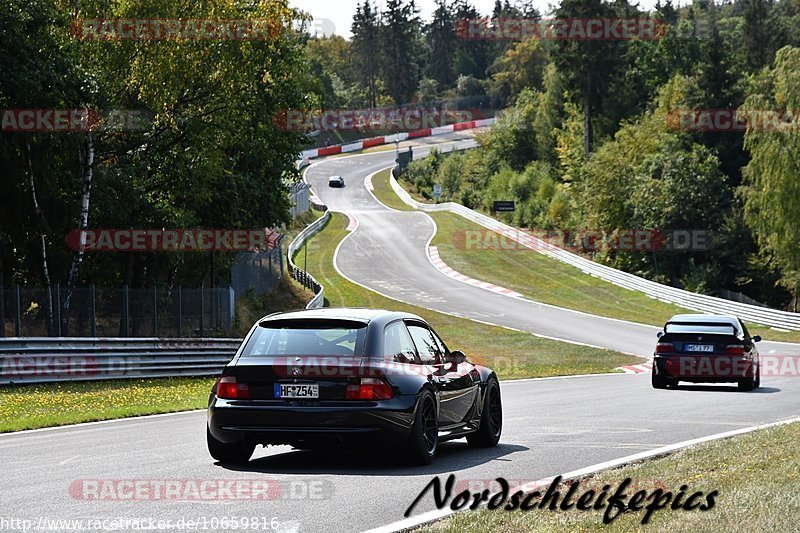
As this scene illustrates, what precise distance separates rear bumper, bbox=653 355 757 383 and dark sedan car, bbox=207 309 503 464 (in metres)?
12.8

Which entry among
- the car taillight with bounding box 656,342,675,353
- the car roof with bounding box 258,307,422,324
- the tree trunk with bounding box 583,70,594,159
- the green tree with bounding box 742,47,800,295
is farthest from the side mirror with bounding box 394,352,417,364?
the tree trunk with bounding box 583,70,594,159

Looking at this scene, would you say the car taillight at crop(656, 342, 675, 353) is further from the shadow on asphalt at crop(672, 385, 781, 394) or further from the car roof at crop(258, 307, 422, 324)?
the car roof at crop(258, 307, 422, 324)

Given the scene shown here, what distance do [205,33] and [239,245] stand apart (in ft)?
32.9

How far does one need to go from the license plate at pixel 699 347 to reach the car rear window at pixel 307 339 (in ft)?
44.8

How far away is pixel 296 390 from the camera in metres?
10.6

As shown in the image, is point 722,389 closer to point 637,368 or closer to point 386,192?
point 637,368

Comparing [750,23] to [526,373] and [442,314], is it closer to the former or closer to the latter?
[442,314]

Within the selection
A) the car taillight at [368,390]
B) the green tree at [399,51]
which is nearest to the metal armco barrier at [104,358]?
the car taillight at [368,390]

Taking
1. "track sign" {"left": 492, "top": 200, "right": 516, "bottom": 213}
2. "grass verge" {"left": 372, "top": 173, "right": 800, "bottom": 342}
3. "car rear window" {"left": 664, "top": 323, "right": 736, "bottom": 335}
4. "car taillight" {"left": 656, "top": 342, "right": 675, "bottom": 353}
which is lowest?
"grass verge" {"left": 372, "top": 173, "right": 800, "bottom": 342}

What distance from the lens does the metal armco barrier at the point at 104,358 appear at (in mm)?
23984

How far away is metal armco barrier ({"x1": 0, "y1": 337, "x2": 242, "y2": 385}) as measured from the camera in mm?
23984

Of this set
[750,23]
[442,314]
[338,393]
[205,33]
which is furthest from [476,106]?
[338,393]

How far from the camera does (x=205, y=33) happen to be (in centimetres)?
3616

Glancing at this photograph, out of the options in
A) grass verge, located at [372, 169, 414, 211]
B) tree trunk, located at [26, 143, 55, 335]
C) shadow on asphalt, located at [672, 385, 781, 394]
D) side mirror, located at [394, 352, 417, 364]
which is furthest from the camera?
grass verge, located at [372, 169, 414, 211]
